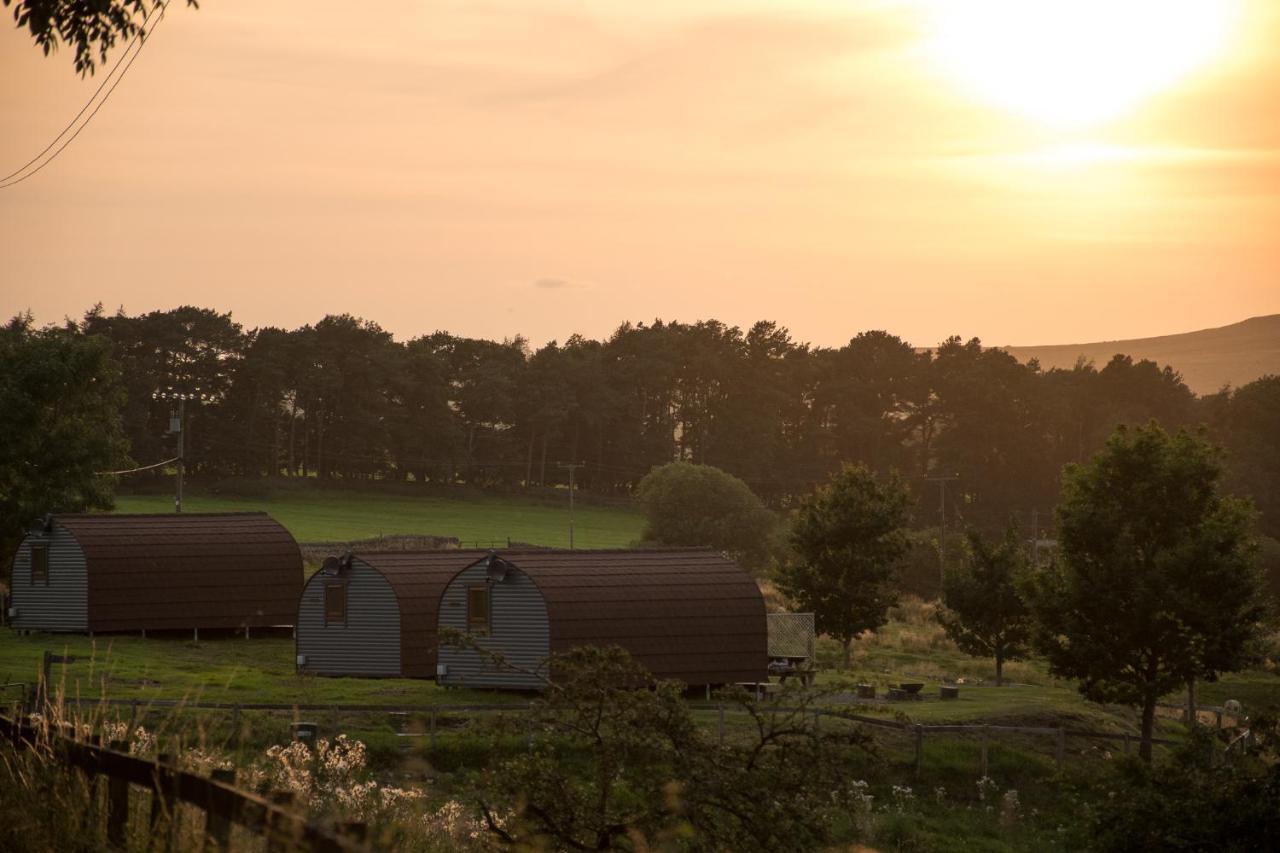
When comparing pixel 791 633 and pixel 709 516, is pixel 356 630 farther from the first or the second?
pixel 709 516

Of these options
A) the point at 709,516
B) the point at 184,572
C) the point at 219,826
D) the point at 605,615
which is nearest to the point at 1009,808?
the point at 605,615

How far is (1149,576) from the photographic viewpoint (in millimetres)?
35625

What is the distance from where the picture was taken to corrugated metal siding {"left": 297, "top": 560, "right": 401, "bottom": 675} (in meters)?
45.5

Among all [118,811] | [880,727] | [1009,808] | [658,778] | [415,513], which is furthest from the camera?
[415,513]

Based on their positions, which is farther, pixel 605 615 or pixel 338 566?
pixel 338 566

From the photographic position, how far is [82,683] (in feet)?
122

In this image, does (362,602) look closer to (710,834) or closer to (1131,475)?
(1131,475)

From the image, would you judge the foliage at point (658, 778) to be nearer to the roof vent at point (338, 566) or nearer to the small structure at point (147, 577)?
the roof vent at point (338, 566)

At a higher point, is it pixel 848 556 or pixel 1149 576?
pixel 1149 576

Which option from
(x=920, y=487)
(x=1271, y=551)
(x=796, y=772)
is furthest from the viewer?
(x=920, y=487)

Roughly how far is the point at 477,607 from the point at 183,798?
3505cm

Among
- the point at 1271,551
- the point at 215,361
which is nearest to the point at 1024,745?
the point at 1271,551

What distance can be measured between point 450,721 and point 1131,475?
57.2 feet

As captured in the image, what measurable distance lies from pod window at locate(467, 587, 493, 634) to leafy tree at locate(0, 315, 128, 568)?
80.3 feet
